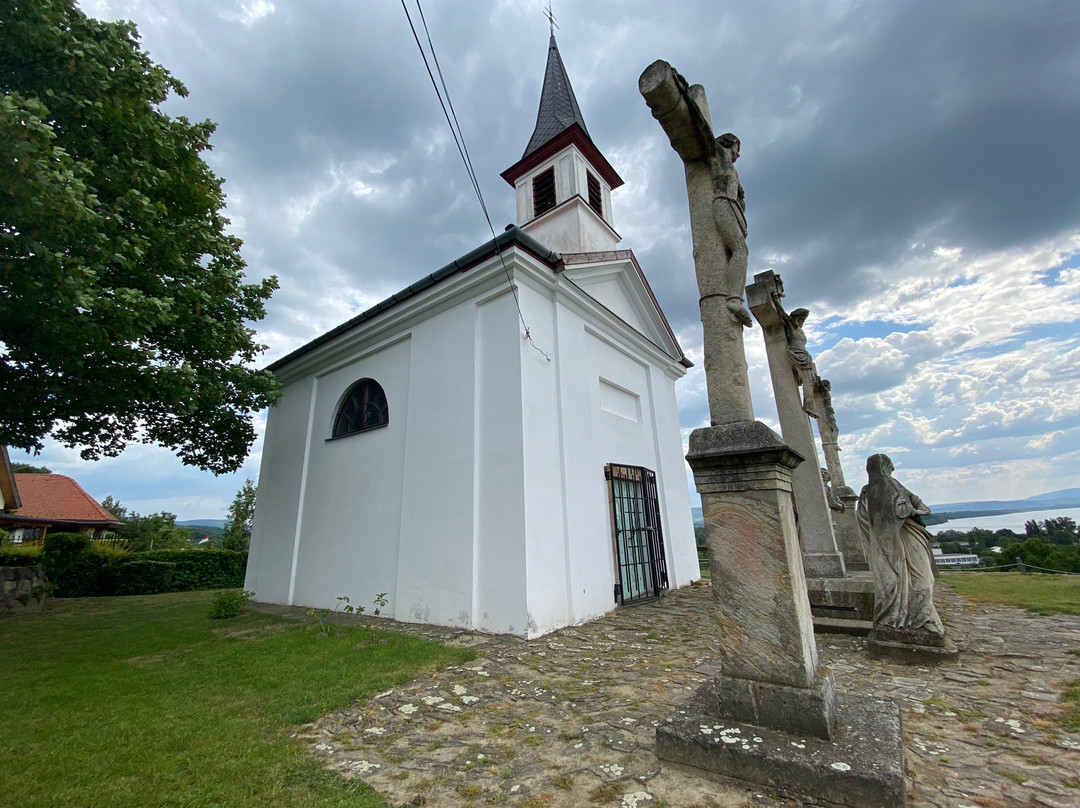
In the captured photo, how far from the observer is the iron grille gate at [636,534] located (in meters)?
7.97

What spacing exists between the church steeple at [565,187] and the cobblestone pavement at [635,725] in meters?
9.01

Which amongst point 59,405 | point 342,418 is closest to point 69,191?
point 59,405

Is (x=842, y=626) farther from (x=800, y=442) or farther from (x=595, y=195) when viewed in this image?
(x=595, y=195)

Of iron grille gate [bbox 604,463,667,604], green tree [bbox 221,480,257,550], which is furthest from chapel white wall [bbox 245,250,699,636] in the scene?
green tree [bbox 221,480,257,550]

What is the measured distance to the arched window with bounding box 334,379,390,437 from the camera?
8742 millimetres

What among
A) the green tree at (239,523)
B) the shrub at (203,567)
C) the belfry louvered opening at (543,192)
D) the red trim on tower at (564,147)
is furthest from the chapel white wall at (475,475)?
the green tree at (239,523)

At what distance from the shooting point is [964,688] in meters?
3.41

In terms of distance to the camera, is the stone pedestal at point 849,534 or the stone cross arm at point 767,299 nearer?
the stone cross arm at point 767,299

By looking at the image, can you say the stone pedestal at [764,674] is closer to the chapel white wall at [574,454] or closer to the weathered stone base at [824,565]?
the weathered stone base at [824,565]

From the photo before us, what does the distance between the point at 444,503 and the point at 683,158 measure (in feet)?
17.7

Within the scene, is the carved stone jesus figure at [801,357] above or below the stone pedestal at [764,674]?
above

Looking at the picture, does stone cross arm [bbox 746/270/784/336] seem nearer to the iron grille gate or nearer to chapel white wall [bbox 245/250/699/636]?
chapel white wall [bbox 245/250/699/636]

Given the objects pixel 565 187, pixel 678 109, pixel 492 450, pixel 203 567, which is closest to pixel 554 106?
pixel 565 187

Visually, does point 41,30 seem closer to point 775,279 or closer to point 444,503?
point 444,503
